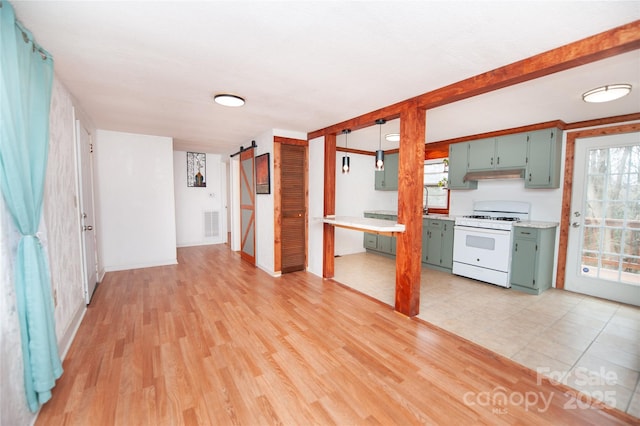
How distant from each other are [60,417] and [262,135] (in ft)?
13.1

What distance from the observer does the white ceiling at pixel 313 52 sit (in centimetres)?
148

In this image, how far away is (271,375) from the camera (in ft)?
6.47

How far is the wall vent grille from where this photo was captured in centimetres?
685

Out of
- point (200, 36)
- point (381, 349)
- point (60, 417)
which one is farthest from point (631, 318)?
point (60, 417)

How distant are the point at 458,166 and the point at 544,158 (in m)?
1.21

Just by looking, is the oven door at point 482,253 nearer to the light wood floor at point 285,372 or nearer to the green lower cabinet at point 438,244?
the green lower cabinet at point 438,244

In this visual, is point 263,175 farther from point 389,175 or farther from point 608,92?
point 608,92

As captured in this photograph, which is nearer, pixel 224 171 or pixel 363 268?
pixel 363 268

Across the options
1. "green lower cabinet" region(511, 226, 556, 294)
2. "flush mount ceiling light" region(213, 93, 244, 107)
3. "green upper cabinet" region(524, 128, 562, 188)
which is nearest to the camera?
"flush mount ceiling light" region(213, 93, 244, 107)

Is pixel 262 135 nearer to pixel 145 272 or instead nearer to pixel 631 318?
pixel 145 272

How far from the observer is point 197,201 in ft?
21.9

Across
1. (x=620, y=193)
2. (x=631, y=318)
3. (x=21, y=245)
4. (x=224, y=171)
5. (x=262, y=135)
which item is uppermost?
(x=262, y=135)

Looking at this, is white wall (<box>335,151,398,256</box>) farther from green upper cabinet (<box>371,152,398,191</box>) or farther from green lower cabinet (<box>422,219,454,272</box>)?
green lower cabinet (<box>422,219,454,272</box>)

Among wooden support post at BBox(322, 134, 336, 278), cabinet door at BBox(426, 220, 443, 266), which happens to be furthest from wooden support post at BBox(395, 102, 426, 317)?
cabinet door at BBox(426, 220, 443, 266)
